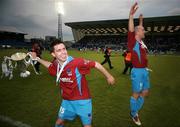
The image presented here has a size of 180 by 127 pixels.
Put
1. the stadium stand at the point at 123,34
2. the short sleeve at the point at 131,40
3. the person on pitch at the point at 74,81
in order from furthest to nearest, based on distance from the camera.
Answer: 1. the stadium stand at the point at 123,34
2. the short sleeve at the point at 131,40
3. the person on pitch at the point at 74,81

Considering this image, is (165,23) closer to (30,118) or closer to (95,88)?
(95,88)

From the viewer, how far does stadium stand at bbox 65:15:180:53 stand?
175 feet

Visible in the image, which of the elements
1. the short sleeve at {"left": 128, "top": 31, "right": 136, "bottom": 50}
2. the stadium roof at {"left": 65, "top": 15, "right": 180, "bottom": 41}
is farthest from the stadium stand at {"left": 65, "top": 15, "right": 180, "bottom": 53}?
the short sleeve at {"left": 128, "top": 31, "right": 136, "bottom": 50}

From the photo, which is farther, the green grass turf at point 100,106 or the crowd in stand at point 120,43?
the crowd in stand at point 120,43

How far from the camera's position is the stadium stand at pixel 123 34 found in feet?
175

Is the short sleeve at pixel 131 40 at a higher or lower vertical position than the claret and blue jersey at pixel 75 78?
higher

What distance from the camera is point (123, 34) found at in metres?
75.5

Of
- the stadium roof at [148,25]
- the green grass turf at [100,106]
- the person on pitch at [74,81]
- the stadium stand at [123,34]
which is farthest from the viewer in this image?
the stadium stand at [123,34]

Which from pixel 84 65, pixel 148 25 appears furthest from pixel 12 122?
pixel 148 25

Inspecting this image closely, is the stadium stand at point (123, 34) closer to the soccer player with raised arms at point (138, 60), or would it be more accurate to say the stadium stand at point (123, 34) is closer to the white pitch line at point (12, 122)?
the soccer player with raised arms at point (138, 60)

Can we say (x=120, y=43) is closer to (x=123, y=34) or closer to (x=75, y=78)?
(x=123, y=34)

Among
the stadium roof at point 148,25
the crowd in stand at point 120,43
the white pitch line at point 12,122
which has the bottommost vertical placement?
the white pitch line at point 12,122

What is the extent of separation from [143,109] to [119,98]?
1.43 meters

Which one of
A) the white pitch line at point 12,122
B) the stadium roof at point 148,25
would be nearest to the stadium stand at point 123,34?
the stadium roof at point 148,25
